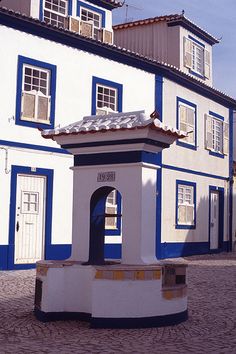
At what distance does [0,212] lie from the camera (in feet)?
43.1

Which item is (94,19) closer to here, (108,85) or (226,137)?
(108,85)

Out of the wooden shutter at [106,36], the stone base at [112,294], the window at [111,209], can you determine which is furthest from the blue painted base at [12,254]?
the wooden shutter at [106,36]

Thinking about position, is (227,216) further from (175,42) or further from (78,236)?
(78,236)

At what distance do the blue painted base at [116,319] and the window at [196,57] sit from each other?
14.3m

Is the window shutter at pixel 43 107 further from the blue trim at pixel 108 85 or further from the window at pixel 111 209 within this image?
the window at pixel 111 209

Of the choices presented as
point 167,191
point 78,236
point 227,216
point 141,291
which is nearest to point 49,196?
point 167,191

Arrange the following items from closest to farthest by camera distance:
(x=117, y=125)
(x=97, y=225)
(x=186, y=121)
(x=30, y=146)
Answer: (x=117, y=125) → (x=97, y=225) → (x=30, y=146) → (x=186, y=121)

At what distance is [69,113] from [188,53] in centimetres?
737

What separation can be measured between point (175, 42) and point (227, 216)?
22.7 ft

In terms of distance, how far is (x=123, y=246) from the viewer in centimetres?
765

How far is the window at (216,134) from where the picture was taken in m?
21.0

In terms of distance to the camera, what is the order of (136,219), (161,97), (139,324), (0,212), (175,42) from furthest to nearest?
(175,42) → (161,97) → (0,212) → (136,219) → (139,324)

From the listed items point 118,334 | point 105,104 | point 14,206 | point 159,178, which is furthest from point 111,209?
point 118,334

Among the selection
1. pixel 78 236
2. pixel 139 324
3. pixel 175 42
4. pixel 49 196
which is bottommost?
pixel 139 324
